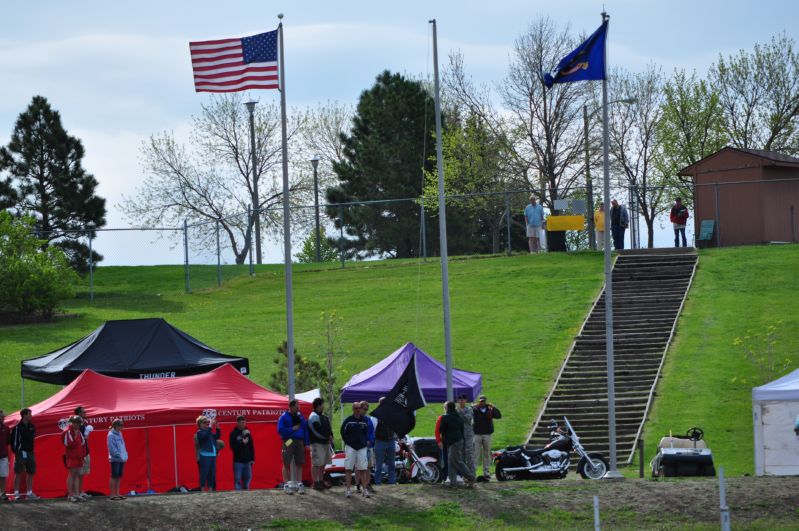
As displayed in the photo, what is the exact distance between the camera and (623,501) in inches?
794

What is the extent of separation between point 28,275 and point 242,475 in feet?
73.7

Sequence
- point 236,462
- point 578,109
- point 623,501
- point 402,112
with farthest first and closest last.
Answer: point 402,112 → point 578,109 → point 236,462 → point 623,501

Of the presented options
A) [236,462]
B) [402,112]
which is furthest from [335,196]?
[236,462]

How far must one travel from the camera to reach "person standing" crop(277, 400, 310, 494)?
21.4m

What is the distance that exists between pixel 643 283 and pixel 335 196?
1078 inches

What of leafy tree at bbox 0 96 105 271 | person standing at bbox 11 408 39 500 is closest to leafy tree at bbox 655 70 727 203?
leafy tree at bbox 0 96 105 271

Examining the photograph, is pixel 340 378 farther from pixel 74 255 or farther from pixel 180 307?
pixel 74 255

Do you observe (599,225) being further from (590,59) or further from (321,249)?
(321,249)

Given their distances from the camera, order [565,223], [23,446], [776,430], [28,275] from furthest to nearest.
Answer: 1. [565,223]
2. [28,275]
3. [776,430]
4. [23,446]

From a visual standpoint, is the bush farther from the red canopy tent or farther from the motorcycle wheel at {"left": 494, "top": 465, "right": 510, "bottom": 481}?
the motorcycle wheel at {"left": 494, "top": 465, "right": 510, "bottom": 481}

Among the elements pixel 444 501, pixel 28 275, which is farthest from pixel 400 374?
pixel 28 275

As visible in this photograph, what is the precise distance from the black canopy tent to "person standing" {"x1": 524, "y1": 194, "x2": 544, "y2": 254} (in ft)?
71.7

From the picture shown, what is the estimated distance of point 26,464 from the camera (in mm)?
21016

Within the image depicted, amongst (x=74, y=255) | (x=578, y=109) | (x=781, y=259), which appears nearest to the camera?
(x=781, y=259)
